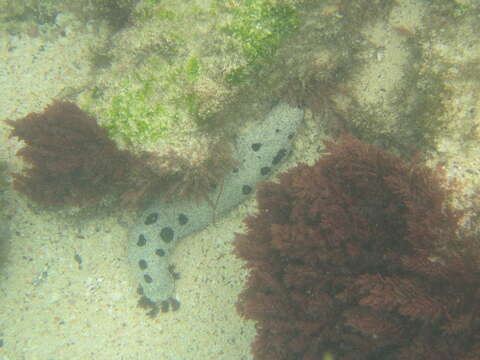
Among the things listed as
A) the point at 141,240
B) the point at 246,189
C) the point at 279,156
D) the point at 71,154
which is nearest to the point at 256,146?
the point at 279,156

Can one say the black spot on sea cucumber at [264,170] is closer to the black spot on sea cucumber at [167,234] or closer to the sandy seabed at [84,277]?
the sandy seabed at [84,277]

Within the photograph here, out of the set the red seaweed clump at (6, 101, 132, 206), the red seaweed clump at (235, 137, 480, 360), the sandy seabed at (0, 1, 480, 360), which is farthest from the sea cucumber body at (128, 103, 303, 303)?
the red seaweed clump at (6, 101, 132, 206)

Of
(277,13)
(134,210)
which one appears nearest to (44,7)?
(134,210)

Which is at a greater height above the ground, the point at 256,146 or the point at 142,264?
the point at 256,146

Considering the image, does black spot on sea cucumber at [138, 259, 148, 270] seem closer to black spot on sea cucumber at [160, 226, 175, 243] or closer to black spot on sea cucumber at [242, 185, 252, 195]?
black spot on sea cucumber at [160, 226, 175, 243]

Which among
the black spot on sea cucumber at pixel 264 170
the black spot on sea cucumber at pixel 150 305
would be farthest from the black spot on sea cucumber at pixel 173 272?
the black spot on sea cucumber at pixel 264 170

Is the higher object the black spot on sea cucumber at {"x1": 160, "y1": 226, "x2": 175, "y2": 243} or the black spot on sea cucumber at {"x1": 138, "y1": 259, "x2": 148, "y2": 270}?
the black spot on sea cucumber at {"x1": 160, "y1": 226, "x2": 175, "y2": 243}

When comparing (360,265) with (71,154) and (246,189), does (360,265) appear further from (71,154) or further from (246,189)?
(71,154)
